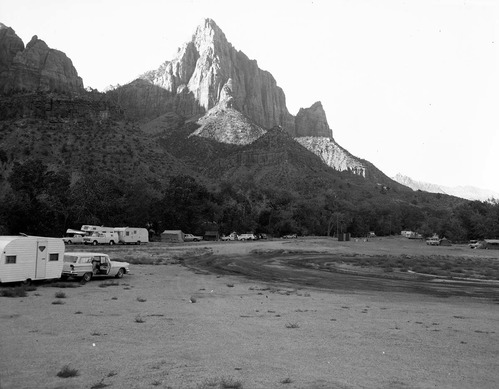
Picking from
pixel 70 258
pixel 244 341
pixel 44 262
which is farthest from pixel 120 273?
pixel 244 341

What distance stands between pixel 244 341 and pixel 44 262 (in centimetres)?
1415

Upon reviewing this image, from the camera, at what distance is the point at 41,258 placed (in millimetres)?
21766

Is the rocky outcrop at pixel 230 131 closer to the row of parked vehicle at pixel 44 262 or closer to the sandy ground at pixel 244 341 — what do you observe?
the row of parked vehicle at pixel 44 262

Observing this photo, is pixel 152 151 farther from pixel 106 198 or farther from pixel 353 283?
pixel 353 283

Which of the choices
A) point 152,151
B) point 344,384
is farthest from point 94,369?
point 152,151

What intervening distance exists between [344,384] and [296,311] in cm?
841

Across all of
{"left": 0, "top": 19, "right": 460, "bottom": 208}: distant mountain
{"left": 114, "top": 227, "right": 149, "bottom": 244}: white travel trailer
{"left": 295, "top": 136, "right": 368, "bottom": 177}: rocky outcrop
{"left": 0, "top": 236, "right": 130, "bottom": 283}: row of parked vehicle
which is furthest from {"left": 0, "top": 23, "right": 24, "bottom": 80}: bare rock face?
{"left": 0, "top": 236, "right": 130, "bottom": 283}: row of parked vehicle

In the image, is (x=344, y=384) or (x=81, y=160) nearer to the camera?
(x=344, y=384)

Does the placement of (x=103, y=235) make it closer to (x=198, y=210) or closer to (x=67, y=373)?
(x=198, y=210)

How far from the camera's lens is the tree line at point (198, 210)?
72.0 metres

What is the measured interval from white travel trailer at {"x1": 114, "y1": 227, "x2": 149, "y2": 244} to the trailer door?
147 feet

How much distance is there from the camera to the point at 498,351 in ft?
37.1

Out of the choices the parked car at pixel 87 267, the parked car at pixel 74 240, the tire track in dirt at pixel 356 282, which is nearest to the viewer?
the parked car at pixel 87 267

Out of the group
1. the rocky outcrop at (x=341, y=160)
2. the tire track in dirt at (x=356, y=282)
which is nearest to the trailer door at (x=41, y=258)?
the tire track in dirt at (x=356, y=282)
